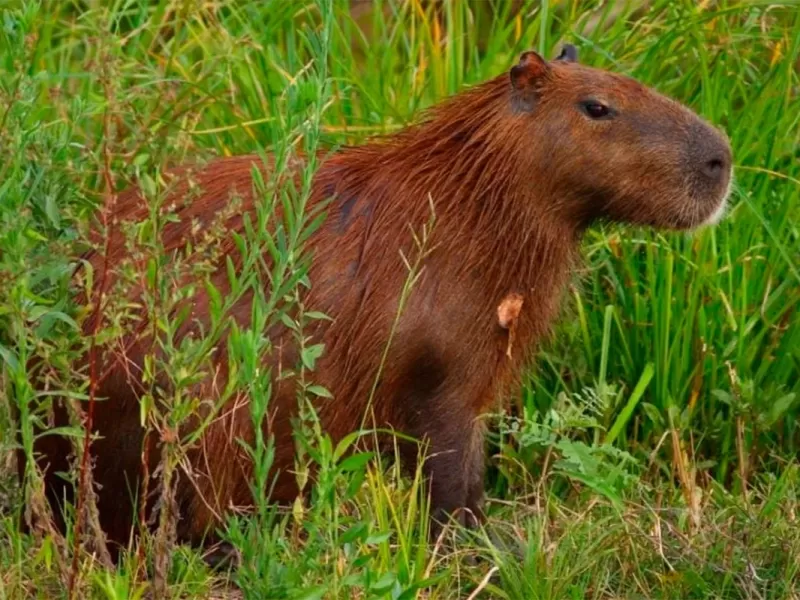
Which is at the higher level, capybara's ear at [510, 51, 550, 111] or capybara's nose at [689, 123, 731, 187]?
capybara's ear at [510, 51, 550, 111]

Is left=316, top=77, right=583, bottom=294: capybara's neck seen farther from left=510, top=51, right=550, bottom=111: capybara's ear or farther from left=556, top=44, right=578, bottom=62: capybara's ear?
left=556, top=44, right=578, bottom=62: capybara's ear

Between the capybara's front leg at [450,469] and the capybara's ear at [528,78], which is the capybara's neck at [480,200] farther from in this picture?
the capybara's front leg at [450,469]

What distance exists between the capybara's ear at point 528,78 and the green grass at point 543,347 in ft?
1.61

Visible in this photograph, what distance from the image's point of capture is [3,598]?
3.25 metres

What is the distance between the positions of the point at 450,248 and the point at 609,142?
42cm

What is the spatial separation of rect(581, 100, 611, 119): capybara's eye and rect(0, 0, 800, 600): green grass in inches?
20.3

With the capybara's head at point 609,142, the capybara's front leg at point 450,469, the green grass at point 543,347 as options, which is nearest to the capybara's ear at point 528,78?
the capybara's head at point 609,142

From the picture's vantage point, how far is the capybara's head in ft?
12.8

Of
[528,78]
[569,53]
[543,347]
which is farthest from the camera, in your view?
[543,347]

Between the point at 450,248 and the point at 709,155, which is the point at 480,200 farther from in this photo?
the point at 709,155

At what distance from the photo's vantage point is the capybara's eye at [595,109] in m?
3.91

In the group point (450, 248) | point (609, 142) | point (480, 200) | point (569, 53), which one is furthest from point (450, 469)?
point (569, 53)

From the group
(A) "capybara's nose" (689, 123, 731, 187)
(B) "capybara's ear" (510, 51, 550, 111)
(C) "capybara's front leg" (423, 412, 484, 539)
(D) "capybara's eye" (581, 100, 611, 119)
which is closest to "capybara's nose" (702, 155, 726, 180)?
(A) "capybara's nose" (689, 123, 731, 187)

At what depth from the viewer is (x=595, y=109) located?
3910 millimetres
